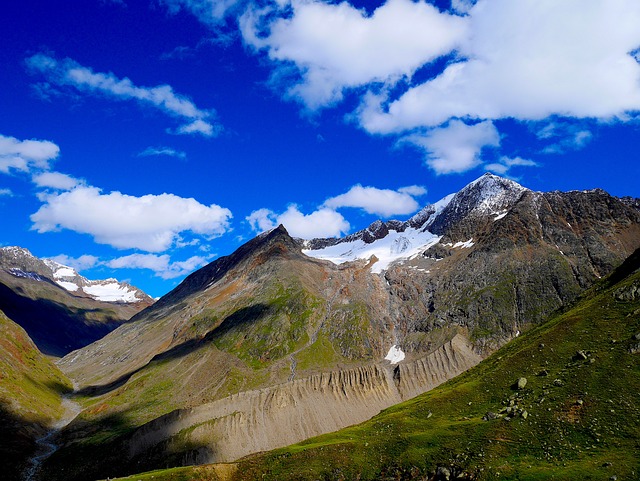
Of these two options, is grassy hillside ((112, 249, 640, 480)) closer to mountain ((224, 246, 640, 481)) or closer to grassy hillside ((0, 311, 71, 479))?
mountain ((224, 246, 640, 481))

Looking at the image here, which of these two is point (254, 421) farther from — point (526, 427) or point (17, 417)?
point (526, 427)

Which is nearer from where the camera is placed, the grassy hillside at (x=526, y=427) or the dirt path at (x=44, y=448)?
the grassy hillside at (x=526, y=427)

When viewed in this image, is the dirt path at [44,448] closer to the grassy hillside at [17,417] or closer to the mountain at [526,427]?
the grassy hillside at [17,417]

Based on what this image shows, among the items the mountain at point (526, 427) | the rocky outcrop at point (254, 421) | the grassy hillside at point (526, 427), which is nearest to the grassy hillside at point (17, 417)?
the rocky outcrop at point (254, 421)

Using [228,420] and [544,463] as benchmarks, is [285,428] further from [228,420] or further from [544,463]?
[544,463]

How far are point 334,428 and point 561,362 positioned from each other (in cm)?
10976

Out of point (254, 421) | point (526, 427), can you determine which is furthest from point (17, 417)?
point (526, 427)

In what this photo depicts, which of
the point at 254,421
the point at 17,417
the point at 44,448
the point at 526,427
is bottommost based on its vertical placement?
the point at 526,427

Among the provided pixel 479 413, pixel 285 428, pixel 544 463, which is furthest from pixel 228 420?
pixel 544 463

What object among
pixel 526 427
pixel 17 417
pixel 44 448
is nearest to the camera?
pixel 526 427

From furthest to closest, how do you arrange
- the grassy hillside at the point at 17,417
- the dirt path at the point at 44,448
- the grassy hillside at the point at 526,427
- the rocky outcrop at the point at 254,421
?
the rocky outcrop at the point at 254,421, the grassy hillside at the point at 17,417, the dirt path at the point at 44,448, the grassy hillside at the point at 526,427

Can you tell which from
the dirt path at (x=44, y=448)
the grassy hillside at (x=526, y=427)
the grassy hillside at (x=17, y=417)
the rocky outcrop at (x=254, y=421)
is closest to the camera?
the grassy hillside at (x=526, y=427)

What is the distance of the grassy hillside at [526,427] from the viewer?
5977 centimetres

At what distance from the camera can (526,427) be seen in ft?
226
